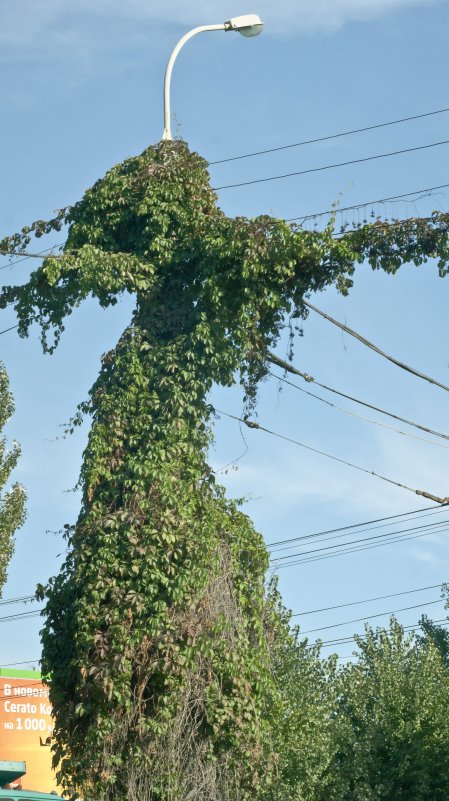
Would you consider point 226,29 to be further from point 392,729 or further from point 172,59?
point 392,729

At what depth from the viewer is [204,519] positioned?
1532 cm

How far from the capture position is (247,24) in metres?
16.7

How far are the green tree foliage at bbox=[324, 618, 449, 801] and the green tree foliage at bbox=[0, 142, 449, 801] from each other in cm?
1966

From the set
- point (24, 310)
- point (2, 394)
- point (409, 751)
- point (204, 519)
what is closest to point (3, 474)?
point (2, 394)

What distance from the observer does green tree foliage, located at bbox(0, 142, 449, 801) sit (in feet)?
47.0

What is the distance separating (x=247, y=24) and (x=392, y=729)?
Answer: 26.1 m

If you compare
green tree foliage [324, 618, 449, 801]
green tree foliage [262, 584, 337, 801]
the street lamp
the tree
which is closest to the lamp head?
the street lamp

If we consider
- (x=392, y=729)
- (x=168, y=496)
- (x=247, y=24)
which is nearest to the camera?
(x=168, y=496)

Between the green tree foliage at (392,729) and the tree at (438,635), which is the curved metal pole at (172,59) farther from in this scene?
the tree at (438,635)

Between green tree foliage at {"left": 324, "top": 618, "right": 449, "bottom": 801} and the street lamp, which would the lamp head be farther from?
green tree foliage at {"left": 324, "top": 618, "right": 449, "bottom": 801}

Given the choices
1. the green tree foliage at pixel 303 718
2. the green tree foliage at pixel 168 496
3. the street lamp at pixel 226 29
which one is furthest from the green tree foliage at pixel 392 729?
the street lamp at pixel 226 29

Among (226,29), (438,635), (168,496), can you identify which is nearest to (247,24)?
(226,29)

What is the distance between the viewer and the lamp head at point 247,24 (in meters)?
16.7

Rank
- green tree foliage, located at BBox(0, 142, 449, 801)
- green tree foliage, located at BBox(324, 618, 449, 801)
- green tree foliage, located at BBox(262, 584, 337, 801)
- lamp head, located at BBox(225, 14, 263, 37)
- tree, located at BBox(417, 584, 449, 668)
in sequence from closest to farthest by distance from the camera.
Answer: green tree foliage, located at BBox(0, 142, 449, 801), lamp head, located at BBox(225, 14, 263, 37), green tree foliage, located at BBox(262, 584, 337, 801), green tree foliage, located at BBox(324, 618, 449, 801), tree, located at BBox(417, 584, 449, 668)
